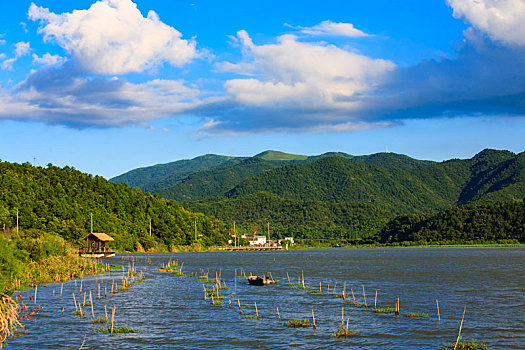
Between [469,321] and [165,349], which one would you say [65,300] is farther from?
[469,321]

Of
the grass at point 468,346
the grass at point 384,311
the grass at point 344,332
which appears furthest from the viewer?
the grass at point 384,311

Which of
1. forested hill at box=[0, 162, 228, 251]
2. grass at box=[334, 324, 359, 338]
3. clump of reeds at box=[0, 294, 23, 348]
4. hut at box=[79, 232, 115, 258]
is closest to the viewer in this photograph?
clump of reeds at box=[0, 294, 23, 348]

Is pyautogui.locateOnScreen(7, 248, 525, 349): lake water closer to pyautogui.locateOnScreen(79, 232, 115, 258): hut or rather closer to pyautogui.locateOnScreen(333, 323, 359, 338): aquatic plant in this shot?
pyautogui.locateOnScreen(333, 323, 359, 338): aquatic plant

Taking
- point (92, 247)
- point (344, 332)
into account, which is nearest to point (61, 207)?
point (92, 247)

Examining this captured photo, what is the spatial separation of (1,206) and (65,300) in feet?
354

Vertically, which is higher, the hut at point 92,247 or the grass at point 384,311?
the hut at point 92,247

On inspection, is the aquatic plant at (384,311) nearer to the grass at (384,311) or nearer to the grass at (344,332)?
the grass at (384,311)

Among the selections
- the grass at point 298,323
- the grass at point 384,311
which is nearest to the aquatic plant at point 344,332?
the grass at point 298,323

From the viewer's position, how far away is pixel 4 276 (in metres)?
44.8

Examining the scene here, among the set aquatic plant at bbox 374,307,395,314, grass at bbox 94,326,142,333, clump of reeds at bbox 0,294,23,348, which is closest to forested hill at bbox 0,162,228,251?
grass at bbox 94,326,142,333

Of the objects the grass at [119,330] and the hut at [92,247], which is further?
the hut at [92,247]

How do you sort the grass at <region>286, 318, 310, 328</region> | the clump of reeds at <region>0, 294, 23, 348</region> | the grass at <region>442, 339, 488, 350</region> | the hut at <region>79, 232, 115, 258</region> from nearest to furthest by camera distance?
1. the clump of reeds at <region>0, 294, 23, 348</region>
2. the grass at <region>442, 339, 488, 350</region>
3. the grass at <region>286, 318, 310, 328</region>
4. the hut at <region>79, 232, 115, 258</region>

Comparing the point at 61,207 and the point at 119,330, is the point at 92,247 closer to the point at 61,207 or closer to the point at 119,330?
the point at 61,207

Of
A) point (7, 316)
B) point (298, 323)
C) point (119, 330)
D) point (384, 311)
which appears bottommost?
point (384, 311)
